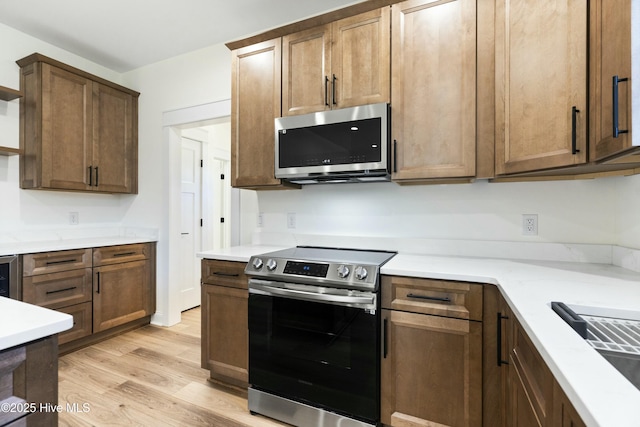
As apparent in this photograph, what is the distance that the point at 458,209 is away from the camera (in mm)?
2051

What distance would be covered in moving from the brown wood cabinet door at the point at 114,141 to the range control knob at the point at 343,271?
107 inches

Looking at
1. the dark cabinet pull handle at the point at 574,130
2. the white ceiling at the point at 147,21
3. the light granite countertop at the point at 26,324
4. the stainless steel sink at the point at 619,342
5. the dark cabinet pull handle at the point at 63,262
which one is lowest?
the dark cabinet pull handle at the point at 63,262

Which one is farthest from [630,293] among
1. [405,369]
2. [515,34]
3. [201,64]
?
[201,64]

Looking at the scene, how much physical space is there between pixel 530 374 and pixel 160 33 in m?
Answer: 3.44

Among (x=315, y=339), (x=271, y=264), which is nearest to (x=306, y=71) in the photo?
(x=271, y=264)

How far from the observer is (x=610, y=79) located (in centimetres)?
109

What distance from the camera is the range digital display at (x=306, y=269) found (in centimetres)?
167

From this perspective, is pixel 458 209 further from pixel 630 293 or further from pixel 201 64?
pixel 201 64

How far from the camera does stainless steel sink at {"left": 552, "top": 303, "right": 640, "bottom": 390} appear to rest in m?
0.74

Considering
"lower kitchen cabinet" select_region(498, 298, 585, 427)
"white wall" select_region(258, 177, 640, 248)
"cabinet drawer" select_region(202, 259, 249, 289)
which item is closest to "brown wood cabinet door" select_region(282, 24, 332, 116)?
"white wall" select_region(258, 177, 640, 248)

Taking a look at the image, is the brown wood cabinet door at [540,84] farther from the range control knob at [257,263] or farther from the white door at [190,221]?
the white door at [190,221]

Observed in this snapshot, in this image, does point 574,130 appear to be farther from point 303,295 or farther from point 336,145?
point 303,295

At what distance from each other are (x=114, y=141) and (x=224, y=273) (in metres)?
2.20

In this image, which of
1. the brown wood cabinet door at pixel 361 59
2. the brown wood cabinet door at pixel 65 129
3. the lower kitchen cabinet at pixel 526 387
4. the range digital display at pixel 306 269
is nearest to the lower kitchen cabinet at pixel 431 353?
the lower kitchen cabinet at pixel 526 387
